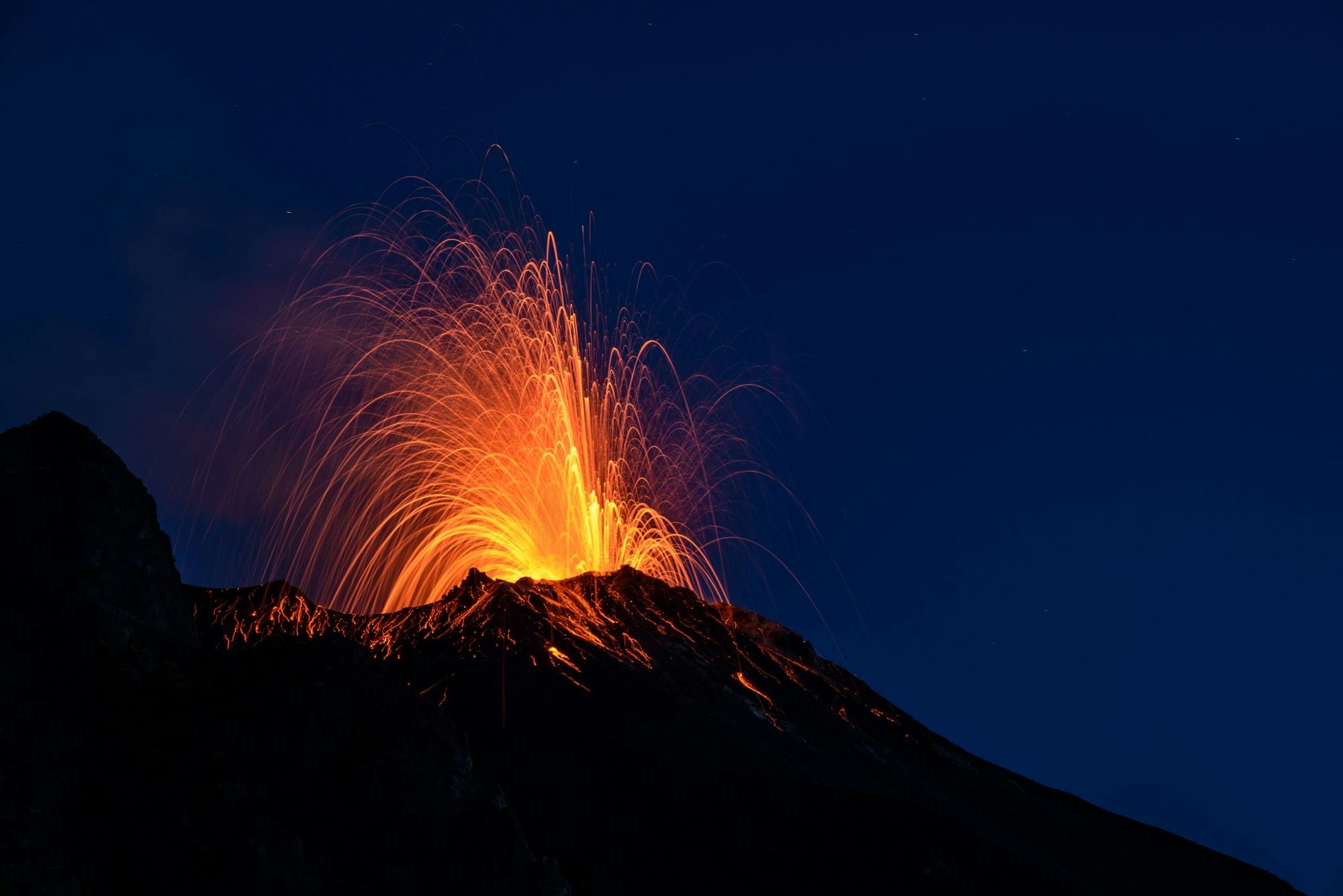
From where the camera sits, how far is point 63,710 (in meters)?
33.2

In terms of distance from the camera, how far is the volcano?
105 feet

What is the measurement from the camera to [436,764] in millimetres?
35938

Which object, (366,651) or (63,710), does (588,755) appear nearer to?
(366,651)

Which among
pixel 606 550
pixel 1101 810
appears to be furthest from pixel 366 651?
pixel 1101 810

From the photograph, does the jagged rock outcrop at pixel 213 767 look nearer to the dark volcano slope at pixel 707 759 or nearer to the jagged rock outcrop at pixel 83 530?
the jagged rock outcrop at pixel 83 530

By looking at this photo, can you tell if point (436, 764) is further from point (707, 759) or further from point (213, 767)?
point (707, 759)

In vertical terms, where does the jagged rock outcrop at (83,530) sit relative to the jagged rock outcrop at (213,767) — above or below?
above

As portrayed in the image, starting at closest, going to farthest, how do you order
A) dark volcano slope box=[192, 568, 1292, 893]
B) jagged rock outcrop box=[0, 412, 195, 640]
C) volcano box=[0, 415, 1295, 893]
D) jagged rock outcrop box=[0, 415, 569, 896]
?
jagged rock outcrop box=[0, 415, 569, 896]
volcano box=[0, 415, 1295, 893]
jagged rock outcrop box=[0, 412, 195, 640]
dark volcano slope box=[192, 568, 1292, 893]

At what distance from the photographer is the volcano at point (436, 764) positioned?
105 feet

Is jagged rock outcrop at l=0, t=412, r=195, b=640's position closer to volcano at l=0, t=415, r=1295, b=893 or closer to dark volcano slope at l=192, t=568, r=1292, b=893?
volcano at l=0, t=415, r=1295, b=893

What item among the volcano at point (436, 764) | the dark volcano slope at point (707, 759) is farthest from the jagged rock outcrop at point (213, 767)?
the dark volcano slope at point (707, 759)

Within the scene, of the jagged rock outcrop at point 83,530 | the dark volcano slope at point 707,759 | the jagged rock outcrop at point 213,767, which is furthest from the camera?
the dark volcano slope at point 707,759

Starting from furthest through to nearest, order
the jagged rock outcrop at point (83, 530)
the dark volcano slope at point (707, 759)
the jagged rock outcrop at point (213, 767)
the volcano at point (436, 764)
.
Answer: the dark volcano slope at point (707, 759) → the jagged rock outcrop at point (83, 530) → the volcano at point (436, 764) → the jagged rock outcrop at point (213, 767)

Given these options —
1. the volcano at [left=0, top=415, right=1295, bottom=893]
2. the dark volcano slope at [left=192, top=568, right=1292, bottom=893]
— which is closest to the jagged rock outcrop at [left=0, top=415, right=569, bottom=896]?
the volcano at [left=0, top=415, right=1295, bottom=893]
